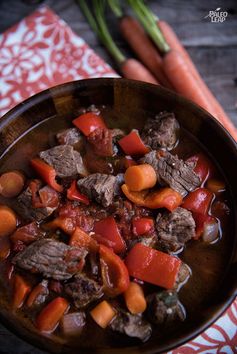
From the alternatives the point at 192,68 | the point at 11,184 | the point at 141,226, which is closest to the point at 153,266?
the point at 141,226

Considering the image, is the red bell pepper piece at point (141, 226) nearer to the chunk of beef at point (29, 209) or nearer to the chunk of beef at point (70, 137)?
the chunk of beef at point (29, 209)

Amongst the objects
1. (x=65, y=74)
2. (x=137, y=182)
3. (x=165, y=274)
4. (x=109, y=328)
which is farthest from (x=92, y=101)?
(x=109, y=328)

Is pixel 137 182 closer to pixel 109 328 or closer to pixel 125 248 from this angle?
pixel 125 248

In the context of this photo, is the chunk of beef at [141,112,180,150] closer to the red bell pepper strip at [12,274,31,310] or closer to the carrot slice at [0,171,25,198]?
the carrot slice at [0,171,25,198]

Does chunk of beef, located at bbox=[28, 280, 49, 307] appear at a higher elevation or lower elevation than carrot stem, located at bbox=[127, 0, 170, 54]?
lower

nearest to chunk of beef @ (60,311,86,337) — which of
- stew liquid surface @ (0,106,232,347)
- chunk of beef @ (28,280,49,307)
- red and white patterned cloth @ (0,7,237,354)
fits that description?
stew liquid surface @ (0,106,232,347)

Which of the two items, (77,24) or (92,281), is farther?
(77,24)

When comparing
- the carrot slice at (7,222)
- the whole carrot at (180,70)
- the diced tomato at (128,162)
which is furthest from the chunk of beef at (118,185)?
the whole carrot at (180,70)
